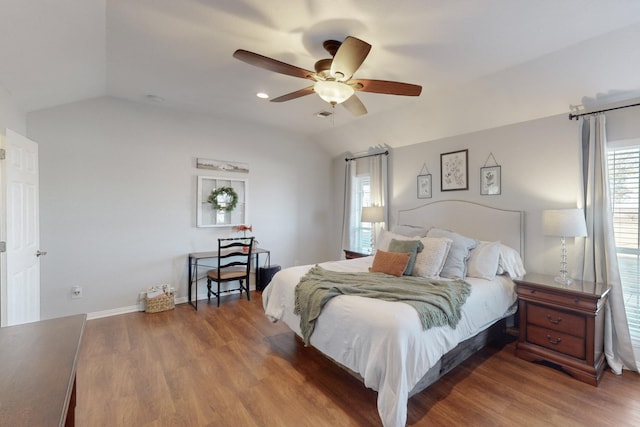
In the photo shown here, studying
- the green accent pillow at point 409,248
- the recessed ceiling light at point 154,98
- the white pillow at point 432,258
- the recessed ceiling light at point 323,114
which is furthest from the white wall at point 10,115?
the white pillow at point 432,258

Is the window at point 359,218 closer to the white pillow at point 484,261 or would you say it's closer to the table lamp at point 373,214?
the table lamp at point 373,214

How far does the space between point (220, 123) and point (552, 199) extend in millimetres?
4342

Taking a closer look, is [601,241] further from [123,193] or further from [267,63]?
[123,193]

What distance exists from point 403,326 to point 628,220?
7.90 ft

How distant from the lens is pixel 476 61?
8.48 ft

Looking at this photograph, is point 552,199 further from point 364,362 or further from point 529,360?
point 364,362

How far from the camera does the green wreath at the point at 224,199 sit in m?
4.32

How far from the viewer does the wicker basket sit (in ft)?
12.3

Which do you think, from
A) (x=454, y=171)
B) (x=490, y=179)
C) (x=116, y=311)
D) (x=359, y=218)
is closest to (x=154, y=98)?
(x=116, y=311)

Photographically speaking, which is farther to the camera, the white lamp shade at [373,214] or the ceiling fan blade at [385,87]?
the white lamp shade at [373,214]

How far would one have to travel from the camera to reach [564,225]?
2518 mm

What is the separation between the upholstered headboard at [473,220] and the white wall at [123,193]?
100 inches

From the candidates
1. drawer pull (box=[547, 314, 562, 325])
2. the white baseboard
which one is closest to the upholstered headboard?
drawer pull (box=[547, 314, 562, 325])

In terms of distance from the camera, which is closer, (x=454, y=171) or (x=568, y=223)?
(x=568, y=223)
